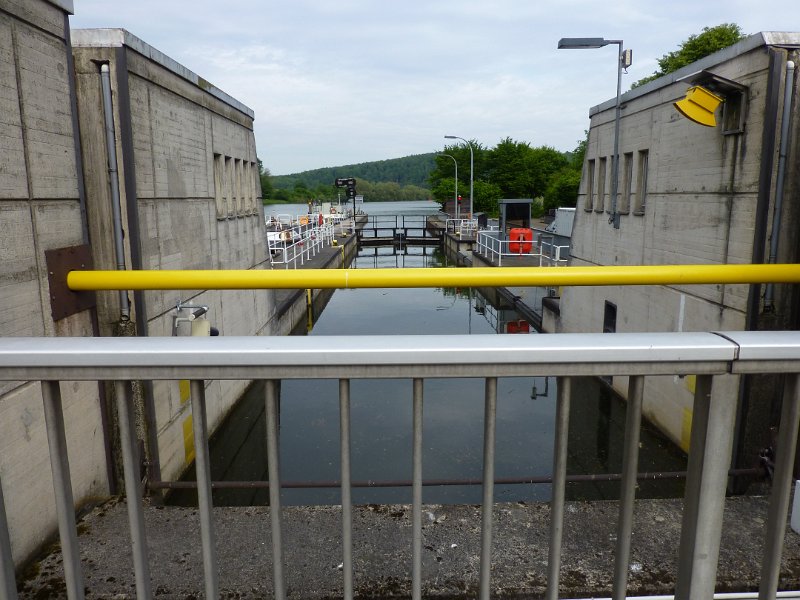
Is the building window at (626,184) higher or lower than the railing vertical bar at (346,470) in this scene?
higher

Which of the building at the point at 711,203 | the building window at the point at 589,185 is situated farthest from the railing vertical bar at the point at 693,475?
the building window at the point at 589,185

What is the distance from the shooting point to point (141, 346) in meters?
1.19

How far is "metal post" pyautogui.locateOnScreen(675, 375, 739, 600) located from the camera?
1.20 meters

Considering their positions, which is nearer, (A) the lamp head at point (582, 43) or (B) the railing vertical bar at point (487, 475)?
(B) the railing vertical bar at point (487, 475)

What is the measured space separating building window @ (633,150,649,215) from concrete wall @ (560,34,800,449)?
1cm

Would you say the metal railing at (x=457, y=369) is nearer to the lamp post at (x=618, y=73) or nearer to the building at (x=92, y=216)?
the building at (x=92, y=216)

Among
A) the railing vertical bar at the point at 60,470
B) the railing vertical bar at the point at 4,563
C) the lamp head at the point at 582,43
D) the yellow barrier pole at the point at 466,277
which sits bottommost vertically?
the railing vertical bar at the point at 4,563

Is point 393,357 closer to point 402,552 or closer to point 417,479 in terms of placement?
point 417,479

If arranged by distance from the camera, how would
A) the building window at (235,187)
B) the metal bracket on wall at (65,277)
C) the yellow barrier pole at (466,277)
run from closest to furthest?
the yellow barrier pole at (466,277) < the metal bracket on wall at (65,277) < the building window at (235,187)

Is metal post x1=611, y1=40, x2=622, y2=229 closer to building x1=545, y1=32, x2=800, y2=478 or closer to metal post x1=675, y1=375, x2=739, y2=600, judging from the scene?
building x1=545, y1=32, x2=800, y2=478

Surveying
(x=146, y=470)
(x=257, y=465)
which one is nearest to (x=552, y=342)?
(x=146, y=470)

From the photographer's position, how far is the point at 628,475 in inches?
50.5

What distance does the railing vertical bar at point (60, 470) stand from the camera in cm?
123

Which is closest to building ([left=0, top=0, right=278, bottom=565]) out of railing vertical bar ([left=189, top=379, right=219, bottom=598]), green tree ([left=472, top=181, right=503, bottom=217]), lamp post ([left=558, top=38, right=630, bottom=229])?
railing vertical bar ([left=189, top=379, right=219, bottom=598])
